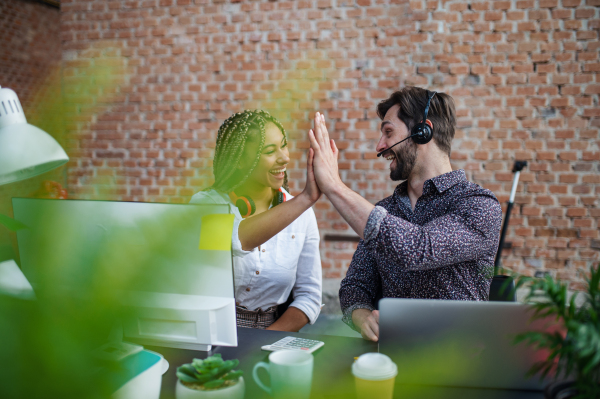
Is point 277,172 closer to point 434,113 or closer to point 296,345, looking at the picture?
point 434,113

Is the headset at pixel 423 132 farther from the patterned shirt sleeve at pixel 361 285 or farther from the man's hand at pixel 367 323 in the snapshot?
the man's hand at pixel 367 323

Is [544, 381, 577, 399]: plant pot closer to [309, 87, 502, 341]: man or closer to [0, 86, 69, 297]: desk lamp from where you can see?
[309, 87, 502, 341]: man

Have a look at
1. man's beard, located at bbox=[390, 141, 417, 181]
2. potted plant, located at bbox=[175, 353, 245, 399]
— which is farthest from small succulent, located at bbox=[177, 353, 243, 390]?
man's beard, located at bbox=[390, 141, 417, 181]

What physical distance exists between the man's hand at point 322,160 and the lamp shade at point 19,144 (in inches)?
28.6

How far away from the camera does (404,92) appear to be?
1572mm

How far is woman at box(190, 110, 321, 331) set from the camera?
152 cm

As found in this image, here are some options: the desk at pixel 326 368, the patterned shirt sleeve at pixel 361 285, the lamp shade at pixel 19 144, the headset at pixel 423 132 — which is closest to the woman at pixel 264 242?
the patterned shirt sleeve at pixel 361 285

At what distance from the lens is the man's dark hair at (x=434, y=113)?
1531mm

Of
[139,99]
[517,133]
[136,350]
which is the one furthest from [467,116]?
[136,350]

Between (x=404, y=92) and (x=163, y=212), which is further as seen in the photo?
(x=404, y=92)

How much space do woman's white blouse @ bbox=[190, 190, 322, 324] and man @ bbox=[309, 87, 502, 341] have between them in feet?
0.48

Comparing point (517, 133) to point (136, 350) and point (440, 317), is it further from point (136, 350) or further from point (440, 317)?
point (136, 350)

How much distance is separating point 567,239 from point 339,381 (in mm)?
2235

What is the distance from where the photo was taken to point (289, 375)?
69 centimetres
